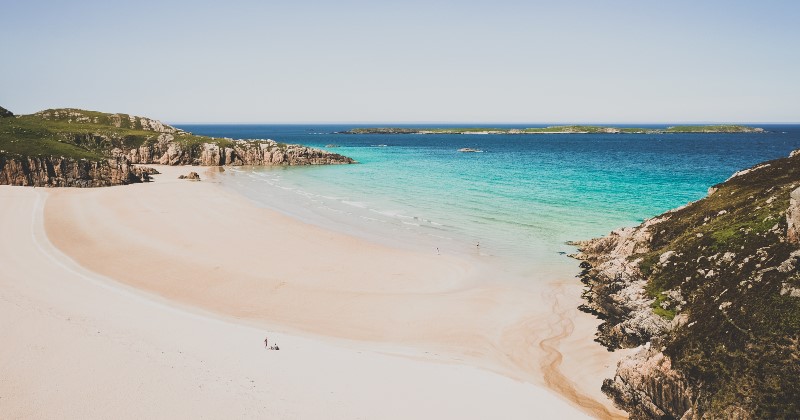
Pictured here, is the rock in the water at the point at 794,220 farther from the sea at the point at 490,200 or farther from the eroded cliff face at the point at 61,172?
the eroded cliff face at the point at 61,172

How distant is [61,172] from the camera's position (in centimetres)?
5756

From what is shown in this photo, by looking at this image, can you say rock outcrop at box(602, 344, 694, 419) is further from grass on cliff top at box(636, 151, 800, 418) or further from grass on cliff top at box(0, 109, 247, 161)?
grass on cliff top at box(0, 109, 247, 161)

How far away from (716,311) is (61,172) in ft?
230

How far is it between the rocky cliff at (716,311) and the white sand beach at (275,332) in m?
1.83

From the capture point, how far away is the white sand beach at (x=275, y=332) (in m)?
14.1

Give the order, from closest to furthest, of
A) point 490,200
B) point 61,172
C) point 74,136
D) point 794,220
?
point 794,220
point 490,200
point 61,172
point 74,136

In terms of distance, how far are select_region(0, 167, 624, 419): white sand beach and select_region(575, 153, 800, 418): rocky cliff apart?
1.83 metres

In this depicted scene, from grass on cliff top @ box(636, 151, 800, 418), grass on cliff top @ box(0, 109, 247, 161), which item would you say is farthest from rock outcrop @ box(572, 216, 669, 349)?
grass on cliff top @ box(0, 109, 247, 161)

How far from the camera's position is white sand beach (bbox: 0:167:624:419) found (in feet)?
46.3

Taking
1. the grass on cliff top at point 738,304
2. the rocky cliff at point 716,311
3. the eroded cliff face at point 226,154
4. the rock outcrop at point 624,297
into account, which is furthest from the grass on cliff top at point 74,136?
the grass on cliff top at point 738,304

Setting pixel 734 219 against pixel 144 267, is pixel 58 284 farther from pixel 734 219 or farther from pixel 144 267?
pixel 734 219

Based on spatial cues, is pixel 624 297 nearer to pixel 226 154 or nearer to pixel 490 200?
pixel 490 200

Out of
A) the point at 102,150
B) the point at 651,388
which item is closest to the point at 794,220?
the point at 651,388

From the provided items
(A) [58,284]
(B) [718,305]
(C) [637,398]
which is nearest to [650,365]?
(C) [637,398]
